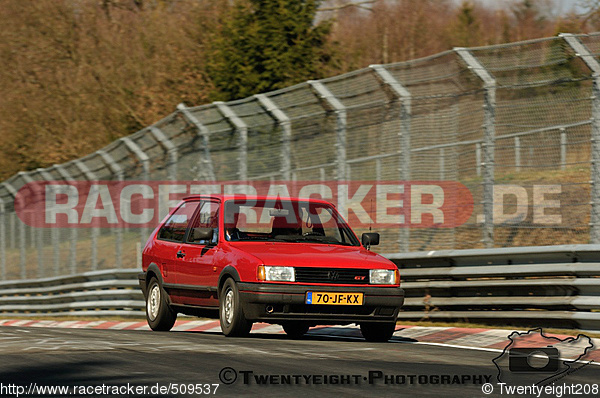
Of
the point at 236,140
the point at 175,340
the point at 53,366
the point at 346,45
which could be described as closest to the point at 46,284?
the point at 236,140

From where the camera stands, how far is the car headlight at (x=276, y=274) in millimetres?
10234

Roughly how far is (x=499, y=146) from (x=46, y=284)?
13.9m

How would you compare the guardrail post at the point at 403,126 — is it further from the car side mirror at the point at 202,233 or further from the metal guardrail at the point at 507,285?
the car side mirror at the point at 202,233

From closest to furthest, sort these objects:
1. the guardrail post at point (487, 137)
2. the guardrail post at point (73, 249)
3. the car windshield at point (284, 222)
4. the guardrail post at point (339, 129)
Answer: the car windshield at point (284, 222) → the guardrail post at point (487, 137) → the guardrail post at point (339, 129) → the guardrail post at point (73, 249)

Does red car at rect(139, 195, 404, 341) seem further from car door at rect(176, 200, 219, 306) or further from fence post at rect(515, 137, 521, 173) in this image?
fence post at rect(515, 137, 521, 173)

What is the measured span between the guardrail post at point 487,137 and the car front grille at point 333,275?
2048 mm

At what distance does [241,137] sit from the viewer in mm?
16344

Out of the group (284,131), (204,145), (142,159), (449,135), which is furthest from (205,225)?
(142,159)

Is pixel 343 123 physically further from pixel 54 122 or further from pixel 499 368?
pixel 54 122

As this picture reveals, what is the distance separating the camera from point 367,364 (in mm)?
7836

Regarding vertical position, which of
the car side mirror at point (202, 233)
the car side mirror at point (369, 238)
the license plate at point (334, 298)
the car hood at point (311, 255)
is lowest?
the license plate at point (334, 298)

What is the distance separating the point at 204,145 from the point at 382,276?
24.2 feet

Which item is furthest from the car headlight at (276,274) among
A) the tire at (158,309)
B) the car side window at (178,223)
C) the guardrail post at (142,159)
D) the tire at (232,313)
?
the guardrail post at (142,159)

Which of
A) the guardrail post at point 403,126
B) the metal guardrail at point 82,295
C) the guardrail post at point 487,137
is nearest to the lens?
the guardrail post at point 487,137
